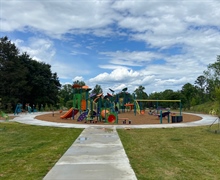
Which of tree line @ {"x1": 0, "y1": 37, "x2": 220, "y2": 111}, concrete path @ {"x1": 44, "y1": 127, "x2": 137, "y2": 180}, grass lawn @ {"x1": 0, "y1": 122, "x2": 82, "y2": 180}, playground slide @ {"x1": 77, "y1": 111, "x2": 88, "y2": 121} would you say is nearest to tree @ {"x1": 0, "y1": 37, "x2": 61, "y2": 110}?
tree line @ {"x1": 0, "y1": 37, "x2": 220, "y2": 111}

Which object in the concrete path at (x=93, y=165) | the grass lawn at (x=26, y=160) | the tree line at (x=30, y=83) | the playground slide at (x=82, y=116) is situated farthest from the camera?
the tree line at (x=30, y=83)

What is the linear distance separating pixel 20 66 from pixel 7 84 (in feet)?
11.0

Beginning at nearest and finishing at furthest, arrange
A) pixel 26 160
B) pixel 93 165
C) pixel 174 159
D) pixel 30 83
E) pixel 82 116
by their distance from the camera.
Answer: pixel 93 165 → pixel 26 160 → pixel 174 159 → pixel 82 116 → pixel 30 83

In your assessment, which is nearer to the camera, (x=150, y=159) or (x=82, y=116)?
(x=150, y=159)

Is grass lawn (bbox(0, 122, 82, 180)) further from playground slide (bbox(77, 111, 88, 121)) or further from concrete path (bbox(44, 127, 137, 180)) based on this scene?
playground slide (bbox(77, 111, 88, 121))

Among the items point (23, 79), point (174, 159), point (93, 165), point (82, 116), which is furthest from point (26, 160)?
point (23, 79)

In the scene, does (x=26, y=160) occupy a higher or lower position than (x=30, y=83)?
lower

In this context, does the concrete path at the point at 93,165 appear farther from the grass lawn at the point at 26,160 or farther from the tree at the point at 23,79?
the tree at the point at 23,79

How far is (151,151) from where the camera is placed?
7301 mm

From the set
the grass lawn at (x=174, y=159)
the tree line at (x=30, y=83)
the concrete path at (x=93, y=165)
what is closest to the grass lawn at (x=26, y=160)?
the concrete path at (x=93, y=165)

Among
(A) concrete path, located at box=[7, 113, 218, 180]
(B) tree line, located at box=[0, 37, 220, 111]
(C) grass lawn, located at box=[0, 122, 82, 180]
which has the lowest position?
(C) grass lawn, located at box=[0, 122, 82, 180]

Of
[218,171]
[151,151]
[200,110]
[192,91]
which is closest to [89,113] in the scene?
[151,151]

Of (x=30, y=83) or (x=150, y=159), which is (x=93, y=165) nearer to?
(x=150, y=159)

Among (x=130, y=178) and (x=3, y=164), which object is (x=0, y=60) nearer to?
(x=3, y=164)
